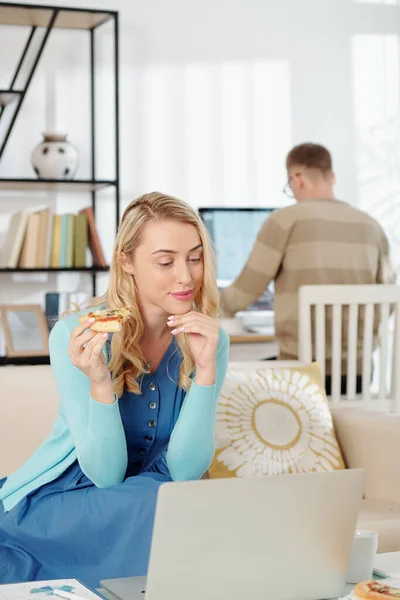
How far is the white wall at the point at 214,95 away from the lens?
449 centimetres

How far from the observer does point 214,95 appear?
4.75m

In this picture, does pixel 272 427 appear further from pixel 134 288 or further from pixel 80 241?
pixel 80 241

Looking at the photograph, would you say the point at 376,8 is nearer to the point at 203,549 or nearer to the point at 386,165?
the point at 386,165

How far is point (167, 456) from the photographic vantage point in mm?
1824

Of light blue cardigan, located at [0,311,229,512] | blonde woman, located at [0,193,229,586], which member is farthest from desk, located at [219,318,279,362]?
light blue cardigan, located at [0,311,229,512]

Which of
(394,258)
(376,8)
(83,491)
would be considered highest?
(376,8)

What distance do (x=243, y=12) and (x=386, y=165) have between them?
1.11 m

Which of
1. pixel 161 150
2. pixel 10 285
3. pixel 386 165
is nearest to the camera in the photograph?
pixel 10 285

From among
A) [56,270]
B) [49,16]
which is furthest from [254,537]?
[49,16]

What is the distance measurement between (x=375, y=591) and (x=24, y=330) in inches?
120

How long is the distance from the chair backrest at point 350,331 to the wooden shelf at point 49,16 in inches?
75.0

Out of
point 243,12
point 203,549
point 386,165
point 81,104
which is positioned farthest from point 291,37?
point 203,549

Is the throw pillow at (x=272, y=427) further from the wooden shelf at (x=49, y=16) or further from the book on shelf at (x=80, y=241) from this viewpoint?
the wooden shelf at (x=49, y=16)

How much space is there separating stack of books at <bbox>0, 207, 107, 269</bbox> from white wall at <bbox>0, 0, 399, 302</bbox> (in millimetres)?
241
